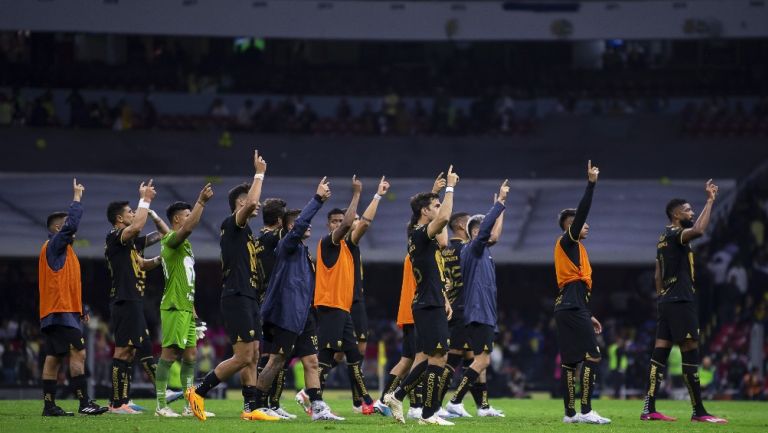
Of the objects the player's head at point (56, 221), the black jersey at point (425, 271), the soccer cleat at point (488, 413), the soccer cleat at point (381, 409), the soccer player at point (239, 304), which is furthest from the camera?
the soccer cleat at point (488, 413)

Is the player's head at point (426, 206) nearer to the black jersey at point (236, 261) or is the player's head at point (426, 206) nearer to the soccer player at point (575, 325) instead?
the soccer player at point (575, 325)

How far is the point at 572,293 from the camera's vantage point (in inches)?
592

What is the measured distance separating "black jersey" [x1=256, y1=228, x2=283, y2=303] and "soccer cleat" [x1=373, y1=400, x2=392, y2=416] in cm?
200

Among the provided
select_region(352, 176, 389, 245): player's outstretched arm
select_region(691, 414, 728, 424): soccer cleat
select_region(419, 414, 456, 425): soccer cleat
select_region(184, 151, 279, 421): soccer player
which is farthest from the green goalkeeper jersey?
select_region(691, 414, 728, 424): soccer cleat

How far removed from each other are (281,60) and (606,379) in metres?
18.1

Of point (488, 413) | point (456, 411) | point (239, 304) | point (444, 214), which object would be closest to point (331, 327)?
point (239, 304)

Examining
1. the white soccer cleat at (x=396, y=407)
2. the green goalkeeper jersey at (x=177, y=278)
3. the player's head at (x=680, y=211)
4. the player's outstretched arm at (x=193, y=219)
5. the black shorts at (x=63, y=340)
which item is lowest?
the white soccer cleat at (x=396, y=407)

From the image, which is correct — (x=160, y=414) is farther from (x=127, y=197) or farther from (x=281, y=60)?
(x=281, y=60)

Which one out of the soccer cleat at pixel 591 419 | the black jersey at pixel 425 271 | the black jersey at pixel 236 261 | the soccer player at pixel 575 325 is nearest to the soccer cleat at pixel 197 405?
the black jersey at pixel 236 261

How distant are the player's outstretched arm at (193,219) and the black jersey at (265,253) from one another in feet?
3.10

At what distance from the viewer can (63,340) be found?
15297 millimetres

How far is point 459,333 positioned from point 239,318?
3313mm

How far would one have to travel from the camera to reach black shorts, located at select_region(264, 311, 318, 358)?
14383mm

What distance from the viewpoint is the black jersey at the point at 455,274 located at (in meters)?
16.5
